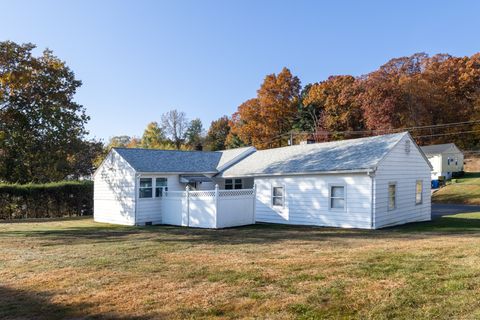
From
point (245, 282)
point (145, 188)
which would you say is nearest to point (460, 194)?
point (145, 188)

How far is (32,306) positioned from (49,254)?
18.0 feet

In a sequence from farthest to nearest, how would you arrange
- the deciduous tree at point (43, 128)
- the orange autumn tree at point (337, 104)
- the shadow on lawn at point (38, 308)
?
the orange autumn tree at point (337, 104), the deciduous tree at point (43, 128), the shadow on lawn at point (38, 308)

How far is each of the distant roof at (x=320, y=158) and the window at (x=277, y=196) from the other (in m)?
0.96

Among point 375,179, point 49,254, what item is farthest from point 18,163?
point 375,179

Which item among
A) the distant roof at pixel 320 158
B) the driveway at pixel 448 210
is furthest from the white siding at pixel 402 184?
the driveway at pixel 448 210

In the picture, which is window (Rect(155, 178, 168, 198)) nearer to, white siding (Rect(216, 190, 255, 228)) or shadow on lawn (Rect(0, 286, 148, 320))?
white siding (Rect(216, 190, 255, 228))

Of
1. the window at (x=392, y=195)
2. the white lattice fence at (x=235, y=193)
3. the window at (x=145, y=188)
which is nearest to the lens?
the window at (x=392, y=195)

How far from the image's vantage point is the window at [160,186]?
75.6 ft

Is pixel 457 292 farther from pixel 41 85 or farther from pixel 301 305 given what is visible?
pixel 41 85

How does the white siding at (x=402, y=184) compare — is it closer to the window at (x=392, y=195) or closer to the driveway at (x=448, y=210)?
the window at (x=392, y=195)

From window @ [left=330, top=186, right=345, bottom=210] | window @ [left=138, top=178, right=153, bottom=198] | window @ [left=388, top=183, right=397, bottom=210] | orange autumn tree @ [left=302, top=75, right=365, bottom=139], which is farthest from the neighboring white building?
window @ [left=138, top=178, right=153, bottom=198]

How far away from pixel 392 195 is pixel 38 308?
1702 centimetres

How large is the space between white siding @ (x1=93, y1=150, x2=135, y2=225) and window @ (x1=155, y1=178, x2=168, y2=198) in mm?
1310

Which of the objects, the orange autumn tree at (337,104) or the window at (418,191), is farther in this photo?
the orange autumn tree at (337,104)
